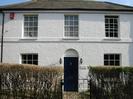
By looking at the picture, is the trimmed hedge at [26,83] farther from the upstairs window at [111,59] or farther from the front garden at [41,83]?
the upstairs window at [111,59]

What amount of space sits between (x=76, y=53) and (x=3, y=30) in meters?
5.95

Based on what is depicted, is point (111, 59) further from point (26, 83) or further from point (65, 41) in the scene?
point (26, 83)

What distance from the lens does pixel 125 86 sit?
14.4m

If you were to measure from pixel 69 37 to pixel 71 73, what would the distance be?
2.79 m

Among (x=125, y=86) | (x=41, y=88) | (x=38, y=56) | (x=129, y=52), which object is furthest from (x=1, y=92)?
(x=129, y=52)

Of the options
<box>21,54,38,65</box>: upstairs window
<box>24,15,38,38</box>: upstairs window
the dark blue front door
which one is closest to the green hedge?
the dark blue front door

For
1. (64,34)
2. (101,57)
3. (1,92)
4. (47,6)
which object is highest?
(47,6)

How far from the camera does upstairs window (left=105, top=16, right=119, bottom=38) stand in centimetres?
2392

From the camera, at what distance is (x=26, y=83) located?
46.6ft

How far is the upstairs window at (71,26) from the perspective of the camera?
77.9 feet

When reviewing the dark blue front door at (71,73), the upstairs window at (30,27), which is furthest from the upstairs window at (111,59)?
the upstairs window at (30,27)

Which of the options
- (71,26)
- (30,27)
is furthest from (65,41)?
(30,27)

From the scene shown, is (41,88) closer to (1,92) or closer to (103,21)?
(1,92)

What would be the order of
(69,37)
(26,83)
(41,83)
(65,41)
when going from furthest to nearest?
(69,37) < (65,41) < (41,83) < (26,83)
